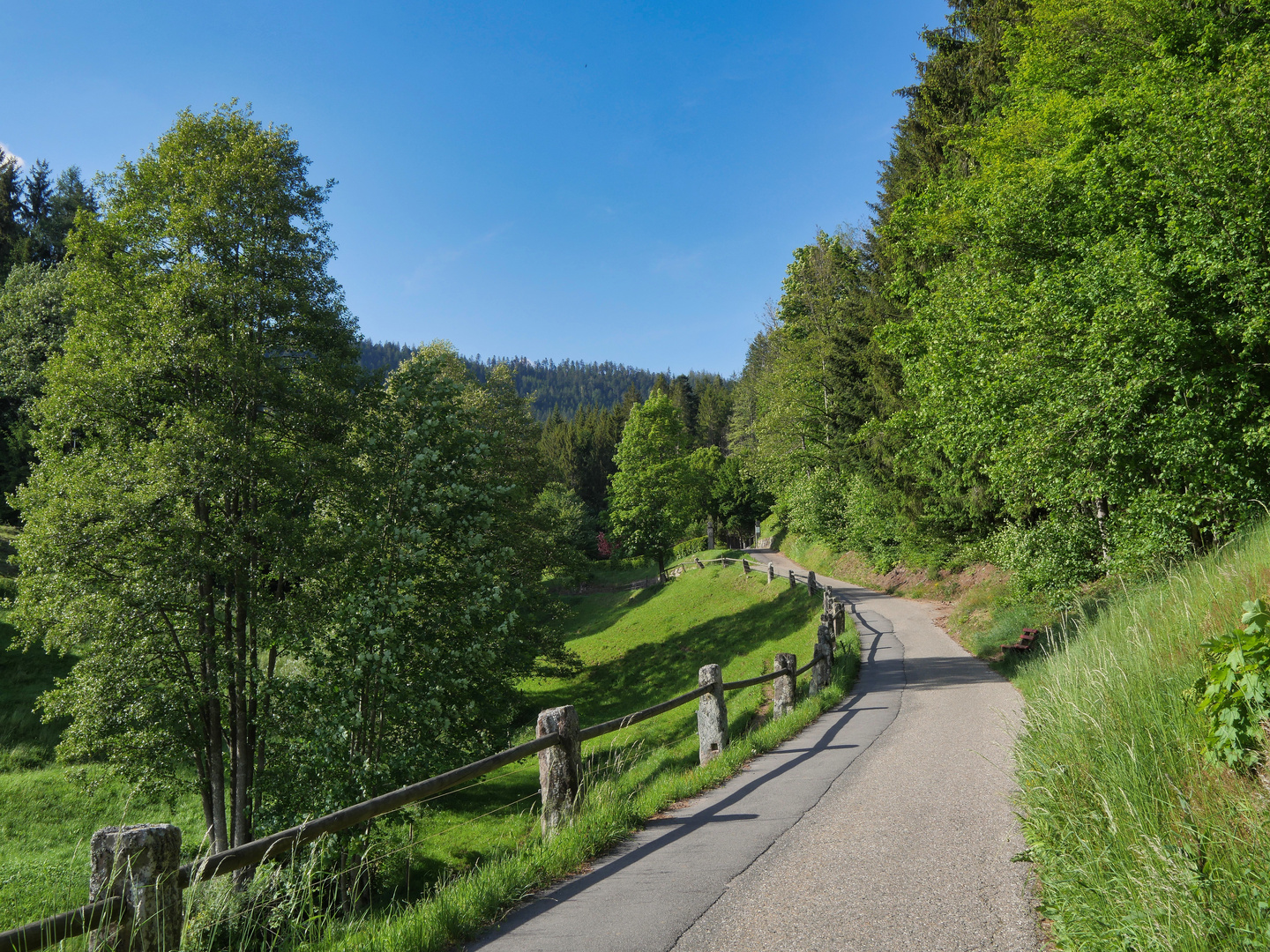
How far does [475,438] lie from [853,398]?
23.5m

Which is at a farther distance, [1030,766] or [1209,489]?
[1209,489]

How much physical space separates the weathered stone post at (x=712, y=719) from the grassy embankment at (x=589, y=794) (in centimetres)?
37

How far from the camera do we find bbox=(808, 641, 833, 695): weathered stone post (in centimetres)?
1354

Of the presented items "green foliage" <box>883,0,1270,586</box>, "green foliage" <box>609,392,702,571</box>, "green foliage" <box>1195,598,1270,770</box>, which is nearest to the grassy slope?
"green foliage" <box>1195,598,1270,770</box>

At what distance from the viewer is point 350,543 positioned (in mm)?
12000

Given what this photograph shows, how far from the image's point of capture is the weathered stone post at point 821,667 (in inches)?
533

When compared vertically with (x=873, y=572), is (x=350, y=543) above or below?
above

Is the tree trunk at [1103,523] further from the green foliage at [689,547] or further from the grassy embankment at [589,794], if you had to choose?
the green foliage at [689,547]

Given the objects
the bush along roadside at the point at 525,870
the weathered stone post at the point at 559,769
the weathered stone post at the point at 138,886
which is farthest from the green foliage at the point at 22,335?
the weathered stone post at the point at 138,886

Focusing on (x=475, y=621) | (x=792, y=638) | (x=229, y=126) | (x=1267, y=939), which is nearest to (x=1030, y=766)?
(x=1267, y=939)

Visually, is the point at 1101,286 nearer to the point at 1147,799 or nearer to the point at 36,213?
the point at 1147,799

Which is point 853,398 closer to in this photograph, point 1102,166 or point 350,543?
point 1102,166

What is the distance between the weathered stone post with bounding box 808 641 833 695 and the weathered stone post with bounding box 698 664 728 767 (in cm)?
486

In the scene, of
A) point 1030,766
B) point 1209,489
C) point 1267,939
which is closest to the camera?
point 1267,939
